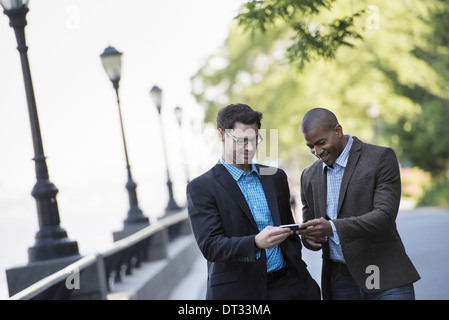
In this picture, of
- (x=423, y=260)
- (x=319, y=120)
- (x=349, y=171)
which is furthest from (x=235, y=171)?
(x=423, y=260)

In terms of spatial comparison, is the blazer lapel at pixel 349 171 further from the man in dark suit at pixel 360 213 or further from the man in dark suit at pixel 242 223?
the man in dark suit at pixel 242 223

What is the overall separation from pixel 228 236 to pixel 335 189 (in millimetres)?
828

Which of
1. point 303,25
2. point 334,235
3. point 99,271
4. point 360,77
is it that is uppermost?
point 360,77

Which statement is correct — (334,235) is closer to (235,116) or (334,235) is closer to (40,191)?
(235,116)

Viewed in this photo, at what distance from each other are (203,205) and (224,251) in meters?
0.31

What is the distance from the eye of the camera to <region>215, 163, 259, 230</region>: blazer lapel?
4.03m

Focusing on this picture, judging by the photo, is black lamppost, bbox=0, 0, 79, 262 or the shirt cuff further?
black lamppost, bbox=0, 0, 79, 262

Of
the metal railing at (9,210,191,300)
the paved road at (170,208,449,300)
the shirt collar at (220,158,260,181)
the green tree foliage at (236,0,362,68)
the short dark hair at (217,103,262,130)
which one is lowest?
the paved road at (170,208,449,300)

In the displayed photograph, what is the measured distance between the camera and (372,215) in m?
4.11

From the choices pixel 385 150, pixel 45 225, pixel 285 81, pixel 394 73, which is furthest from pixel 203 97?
pixel 385 150

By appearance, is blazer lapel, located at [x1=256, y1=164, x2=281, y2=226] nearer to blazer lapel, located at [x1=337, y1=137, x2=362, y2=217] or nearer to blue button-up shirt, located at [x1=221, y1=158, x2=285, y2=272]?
blue button-up shirt, located at [x1=221, y1=158, x2=285, y2=272]

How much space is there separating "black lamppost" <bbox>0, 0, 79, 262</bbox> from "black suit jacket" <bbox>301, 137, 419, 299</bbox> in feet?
15.2

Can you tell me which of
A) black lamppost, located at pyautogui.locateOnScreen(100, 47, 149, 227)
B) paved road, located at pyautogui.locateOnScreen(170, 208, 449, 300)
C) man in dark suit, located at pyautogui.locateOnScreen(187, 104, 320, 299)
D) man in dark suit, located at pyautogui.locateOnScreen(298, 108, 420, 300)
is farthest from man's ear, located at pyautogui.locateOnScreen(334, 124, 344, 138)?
black lamppost, located at pyautogui.locateOnScreen(100, 47, 149, 227)
